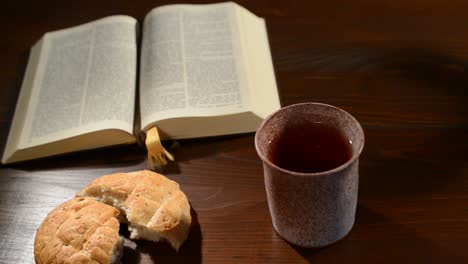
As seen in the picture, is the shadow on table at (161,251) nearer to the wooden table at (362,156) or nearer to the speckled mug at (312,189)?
the wooden table at (362,156)

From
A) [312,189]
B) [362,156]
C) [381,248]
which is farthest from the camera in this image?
[362,156]

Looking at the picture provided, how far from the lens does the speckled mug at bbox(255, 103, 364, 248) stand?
0.67 metres

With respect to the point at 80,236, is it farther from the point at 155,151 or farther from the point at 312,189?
the point at 312,189

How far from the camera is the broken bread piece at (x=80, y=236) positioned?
750 mm

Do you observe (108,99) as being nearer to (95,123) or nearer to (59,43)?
(95,123)

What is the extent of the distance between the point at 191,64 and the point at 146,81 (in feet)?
0.31

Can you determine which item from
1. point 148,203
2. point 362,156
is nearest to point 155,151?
point 148,203

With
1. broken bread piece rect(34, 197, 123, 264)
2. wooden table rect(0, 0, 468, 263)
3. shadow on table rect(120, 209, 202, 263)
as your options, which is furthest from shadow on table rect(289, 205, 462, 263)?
broken bread piece rect(34, 197, 123, 264)

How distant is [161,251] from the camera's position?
2.69 ft

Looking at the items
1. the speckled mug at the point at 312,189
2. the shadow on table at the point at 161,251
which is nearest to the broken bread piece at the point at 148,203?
the shadow on table at the point at 161,251

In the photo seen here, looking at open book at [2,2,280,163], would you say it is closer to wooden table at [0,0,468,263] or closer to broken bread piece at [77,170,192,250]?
wooden table at [0,0,468,263]

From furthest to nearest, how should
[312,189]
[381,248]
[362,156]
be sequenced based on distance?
1. [362,156]
2. [381,248]
3. [312,189]

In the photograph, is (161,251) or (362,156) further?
(362,156)

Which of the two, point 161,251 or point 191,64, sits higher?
point 191,64
